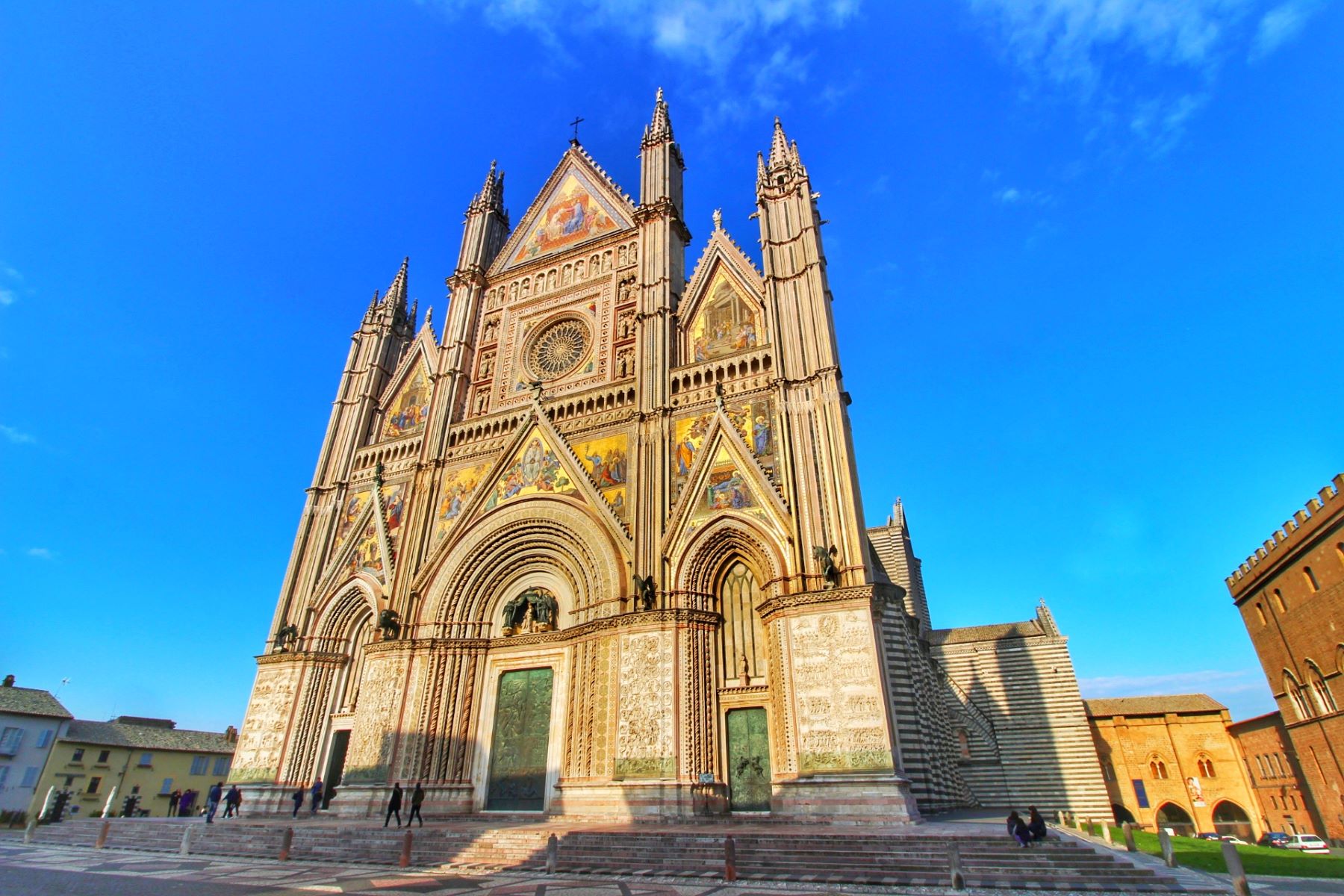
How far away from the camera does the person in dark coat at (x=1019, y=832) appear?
9516mm

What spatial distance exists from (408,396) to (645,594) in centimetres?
1422

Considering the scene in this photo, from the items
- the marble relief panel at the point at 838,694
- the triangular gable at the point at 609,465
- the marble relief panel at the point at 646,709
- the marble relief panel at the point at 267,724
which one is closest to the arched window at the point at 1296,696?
the marble relief panel at the point at 838,694

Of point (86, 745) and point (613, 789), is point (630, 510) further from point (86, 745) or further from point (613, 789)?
point (86, 745)

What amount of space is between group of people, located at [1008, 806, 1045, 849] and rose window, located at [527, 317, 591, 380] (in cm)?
1785

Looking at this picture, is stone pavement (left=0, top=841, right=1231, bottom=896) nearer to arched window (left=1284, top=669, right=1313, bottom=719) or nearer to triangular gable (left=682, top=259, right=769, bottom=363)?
triangular gable (left=682, top=259, right=769, bottom=363)

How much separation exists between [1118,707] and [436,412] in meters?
44.8

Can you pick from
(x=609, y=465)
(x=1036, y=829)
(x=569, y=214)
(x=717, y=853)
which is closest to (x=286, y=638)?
(x=609, y=465)

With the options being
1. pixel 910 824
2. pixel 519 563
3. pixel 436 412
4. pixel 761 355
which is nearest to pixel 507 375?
pixel 436 412

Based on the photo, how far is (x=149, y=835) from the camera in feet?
52.1

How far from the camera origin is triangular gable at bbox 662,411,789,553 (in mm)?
17125

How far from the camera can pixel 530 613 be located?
19797 mm

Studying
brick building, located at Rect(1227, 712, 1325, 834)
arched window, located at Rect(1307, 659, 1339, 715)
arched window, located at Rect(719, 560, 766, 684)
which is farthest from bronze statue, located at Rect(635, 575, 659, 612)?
brick building, located at Rect(1227, 712, 1325, 834)

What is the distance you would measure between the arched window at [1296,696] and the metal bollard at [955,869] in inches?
1073

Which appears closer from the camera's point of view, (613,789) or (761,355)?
(613,789)
